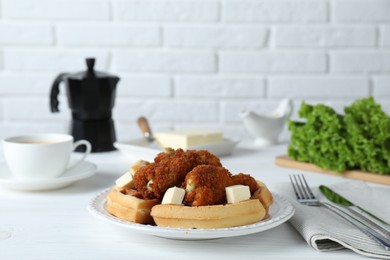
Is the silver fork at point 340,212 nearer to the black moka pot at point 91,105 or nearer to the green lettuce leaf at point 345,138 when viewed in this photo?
the green lettuce leaf at point 345,138

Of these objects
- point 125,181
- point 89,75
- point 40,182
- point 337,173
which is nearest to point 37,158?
point 40,182

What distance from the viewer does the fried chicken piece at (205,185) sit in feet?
3.01

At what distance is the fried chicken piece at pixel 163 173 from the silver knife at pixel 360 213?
10.2 inches

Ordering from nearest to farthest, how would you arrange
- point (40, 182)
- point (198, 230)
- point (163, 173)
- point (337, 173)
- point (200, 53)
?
point (198, 230) → point (163, 173) → point (40, 182) → point (337, 173) → point (200, 53)

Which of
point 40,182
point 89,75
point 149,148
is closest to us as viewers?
point 40,182

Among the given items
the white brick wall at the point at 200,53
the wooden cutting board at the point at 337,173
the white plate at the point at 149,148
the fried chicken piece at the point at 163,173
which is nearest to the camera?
the fried chicken piece at the point at 163,173

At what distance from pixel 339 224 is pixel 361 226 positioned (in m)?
0.03

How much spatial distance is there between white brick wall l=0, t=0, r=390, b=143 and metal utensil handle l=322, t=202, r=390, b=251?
5.02 ft

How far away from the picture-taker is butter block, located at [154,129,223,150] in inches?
67.2

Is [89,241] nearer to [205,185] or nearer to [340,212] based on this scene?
[205,185]

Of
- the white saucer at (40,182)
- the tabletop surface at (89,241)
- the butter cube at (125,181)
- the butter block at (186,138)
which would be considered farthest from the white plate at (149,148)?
the butter cube at (125,181)

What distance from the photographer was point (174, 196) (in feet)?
3.00

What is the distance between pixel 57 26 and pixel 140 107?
1.54 feet

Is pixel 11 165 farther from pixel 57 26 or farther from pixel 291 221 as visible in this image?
pixel 57 26
